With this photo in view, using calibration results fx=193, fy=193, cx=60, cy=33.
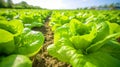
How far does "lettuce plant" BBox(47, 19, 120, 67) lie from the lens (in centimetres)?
170

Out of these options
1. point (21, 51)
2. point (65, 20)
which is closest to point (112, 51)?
point (21, 51)

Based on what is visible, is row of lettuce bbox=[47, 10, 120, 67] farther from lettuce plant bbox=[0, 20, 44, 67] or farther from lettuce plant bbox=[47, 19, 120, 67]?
lettuce plant bbox=[0, 20, 44, 67]

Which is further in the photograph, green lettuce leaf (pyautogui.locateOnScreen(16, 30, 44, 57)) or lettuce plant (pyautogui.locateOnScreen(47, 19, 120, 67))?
green lettuce leaf (pyautogui.locateOnScreen(16, 30, 44, 57))

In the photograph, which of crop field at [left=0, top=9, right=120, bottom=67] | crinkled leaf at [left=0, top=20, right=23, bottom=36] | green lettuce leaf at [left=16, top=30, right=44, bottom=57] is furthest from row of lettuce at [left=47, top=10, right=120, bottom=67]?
crinkled leaf at [left=0, top=20, right=23, bottom=36]

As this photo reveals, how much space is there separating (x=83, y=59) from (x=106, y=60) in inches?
9.3

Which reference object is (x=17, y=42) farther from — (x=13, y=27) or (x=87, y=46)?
(x=87, y=46)

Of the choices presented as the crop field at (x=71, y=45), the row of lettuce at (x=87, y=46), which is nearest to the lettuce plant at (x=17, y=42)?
the crop field at (x=71, y=45)

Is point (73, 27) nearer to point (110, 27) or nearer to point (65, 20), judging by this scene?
point (110, 27)

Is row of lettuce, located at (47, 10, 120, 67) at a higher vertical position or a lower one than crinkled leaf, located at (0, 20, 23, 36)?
lower

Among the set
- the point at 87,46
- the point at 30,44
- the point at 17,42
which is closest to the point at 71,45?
the point at 87,46

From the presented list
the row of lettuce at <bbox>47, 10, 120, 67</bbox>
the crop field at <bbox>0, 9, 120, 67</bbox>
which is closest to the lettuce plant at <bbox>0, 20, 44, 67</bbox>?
the crop field at <bbox>0, 9, 120, 67</bbox>

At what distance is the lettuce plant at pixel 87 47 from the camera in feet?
5.58

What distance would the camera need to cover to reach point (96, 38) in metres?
2.00

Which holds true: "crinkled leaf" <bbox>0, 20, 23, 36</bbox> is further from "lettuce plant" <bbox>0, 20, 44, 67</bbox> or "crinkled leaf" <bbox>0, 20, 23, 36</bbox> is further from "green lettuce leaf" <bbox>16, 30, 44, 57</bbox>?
"green lettuce leaf" <bbox>16, 30, 44, 57</bbox>
